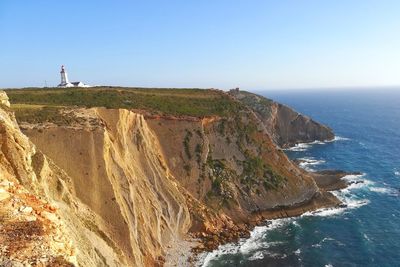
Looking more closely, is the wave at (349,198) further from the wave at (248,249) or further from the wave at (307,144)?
the wave at (307,144)

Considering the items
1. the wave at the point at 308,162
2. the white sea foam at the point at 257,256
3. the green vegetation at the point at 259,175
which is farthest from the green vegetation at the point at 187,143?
the wave at the point at 308,162

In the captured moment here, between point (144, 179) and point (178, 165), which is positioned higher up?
point (178, 165)

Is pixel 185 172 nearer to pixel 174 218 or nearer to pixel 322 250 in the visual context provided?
pixel 174 218

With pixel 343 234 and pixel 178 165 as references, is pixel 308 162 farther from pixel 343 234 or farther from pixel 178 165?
pixel 178 165

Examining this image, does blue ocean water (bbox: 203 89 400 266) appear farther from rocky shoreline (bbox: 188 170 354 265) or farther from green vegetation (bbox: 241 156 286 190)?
green vegetation (bbox: 241 156 286 190)

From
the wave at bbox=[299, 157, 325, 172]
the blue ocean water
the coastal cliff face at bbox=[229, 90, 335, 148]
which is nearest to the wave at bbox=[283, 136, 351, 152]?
the coastal cliff face at bbox=[229, 90, 335, 148]

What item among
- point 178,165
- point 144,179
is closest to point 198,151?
point 178,165

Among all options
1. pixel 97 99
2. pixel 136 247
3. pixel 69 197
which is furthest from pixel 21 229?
pixel 97 99
